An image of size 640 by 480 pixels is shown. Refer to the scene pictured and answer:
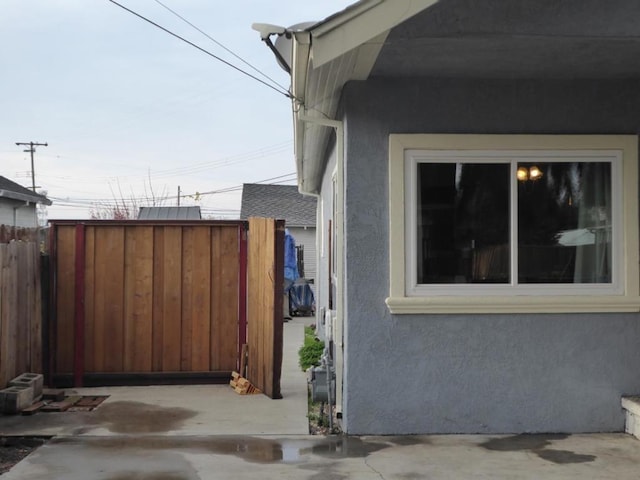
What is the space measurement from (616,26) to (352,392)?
11.9 ft

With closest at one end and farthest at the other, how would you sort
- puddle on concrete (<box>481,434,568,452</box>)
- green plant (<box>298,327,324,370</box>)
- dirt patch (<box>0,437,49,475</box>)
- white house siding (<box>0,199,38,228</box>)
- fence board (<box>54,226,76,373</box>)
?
dirt patch (<box>0,437,49,475</box>)
puddle on concrete (<box>481,434,568,452</box>)
fence board (<box>54,226,76,373</box>)
green plant (<box>298,327,324,370</box>)
white house siding (<box>0,199,38,228</box>)

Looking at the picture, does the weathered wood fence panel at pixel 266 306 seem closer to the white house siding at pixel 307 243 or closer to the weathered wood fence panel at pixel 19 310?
the weathered wood fence panel at pixel 19 310

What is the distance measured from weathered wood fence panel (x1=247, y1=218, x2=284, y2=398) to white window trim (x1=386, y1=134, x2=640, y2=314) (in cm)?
192

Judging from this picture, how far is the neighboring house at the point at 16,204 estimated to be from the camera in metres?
23.2

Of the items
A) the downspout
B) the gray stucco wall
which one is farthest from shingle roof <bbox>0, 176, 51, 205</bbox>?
the gray stucco wall

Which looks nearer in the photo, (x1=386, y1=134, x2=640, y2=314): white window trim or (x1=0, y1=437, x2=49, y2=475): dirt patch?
(x1=0, y1=437, x2=49, y2=475): dirt patch

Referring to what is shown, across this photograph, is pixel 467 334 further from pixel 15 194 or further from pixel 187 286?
pixel 15 194

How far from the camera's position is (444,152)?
604 centimetres

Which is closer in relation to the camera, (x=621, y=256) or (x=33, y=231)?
(x=621, y=256)

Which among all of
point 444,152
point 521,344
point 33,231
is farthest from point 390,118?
point 33,231

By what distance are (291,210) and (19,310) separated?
2261cm

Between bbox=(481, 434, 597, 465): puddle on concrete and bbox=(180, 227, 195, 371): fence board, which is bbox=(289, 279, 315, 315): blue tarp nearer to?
bbox=(180, 227, 195, 371): fence board

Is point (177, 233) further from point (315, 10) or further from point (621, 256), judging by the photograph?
point (621, 256)

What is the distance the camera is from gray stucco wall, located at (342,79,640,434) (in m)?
6.03
